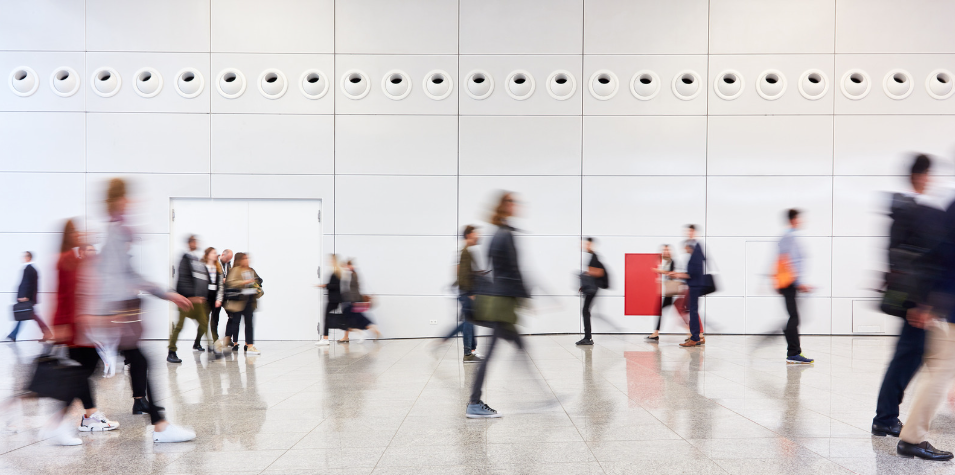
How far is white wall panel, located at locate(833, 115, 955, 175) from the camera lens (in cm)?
1304

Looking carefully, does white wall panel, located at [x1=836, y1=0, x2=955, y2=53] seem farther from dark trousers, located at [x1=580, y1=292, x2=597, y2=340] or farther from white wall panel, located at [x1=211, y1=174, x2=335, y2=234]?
white wall panel, located at [x1=211, y1=174, x2=335, y2=234]

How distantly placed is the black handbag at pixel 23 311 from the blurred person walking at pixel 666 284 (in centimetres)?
1190

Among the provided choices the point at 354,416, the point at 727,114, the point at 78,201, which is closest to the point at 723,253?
the point at 727,114

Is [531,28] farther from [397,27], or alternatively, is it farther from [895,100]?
[895,100]

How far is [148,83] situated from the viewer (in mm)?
12977

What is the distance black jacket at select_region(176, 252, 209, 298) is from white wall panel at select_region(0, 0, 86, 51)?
668cm

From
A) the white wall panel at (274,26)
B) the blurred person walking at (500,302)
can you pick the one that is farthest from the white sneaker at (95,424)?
the white wall panel at (274,26)

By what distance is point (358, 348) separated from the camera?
1156 centimetres

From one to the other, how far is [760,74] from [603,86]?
11.1 feet

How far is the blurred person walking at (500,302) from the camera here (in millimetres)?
5430

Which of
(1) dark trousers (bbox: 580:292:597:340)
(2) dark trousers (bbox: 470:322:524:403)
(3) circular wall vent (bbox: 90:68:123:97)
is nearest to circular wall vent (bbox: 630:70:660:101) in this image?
(1) dark trousers (bbox: 580:292:597:340)

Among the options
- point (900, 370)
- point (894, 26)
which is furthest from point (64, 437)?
point (894, 26)

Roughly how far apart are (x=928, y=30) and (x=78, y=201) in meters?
18.5

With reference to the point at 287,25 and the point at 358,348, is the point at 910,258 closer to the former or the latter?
the point at 358,348
